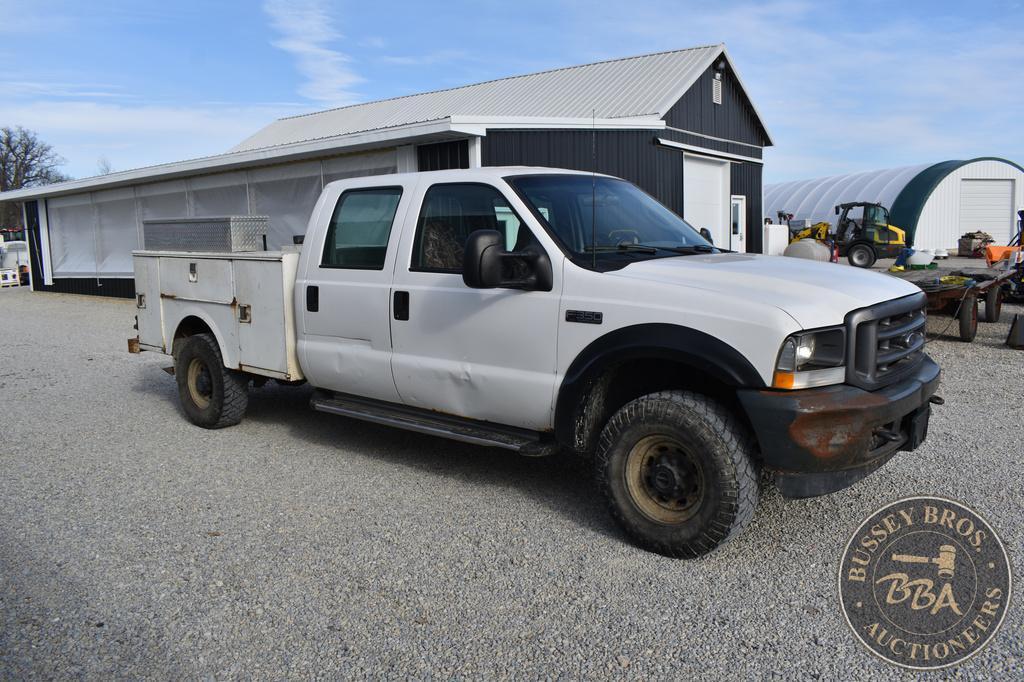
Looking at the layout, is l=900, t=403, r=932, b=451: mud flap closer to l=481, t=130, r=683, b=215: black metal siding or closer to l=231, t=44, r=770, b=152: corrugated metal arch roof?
l=481, t=130, r=683, b=215: black metal siding

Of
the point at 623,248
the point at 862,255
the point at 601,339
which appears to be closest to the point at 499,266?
the point at 601,339

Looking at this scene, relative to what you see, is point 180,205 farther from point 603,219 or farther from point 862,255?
point 862,255

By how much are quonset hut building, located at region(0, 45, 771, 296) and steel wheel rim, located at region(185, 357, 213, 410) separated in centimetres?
736

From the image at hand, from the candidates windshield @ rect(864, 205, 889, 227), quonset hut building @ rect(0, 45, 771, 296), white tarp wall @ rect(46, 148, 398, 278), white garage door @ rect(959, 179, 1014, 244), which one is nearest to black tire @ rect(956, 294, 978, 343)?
quonset hut building @ rect(0, 45, 771, 296)

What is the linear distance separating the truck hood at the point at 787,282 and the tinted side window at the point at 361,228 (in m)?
1.86

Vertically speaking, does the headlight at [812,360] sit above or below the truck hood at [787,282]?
below

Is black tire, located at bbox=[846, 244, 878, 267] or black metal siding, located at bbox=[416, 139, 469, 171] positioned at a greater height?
black metal siding, located at bbox=[416, 139, 469, 171]

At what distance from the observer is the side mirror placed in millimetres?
4438

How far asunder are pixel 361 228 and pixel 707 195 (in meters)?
16.2

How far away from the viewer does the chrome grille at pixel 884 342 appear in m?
3.89

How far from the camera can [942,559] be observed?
3.99 m

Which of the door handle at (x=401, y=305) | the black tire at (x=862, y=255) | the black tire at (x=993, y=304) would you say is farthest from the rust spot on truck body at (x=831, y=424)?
the black tire at (x=862, y=255)

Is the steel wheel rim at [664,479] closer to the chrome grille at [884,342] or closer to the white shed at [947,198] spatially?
the chrome grille at [884,342]

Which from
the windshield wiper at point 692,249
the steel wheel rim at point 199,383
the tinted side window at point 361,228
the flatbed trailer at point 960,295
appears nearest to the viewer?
the windshield wiper at point 692,249
